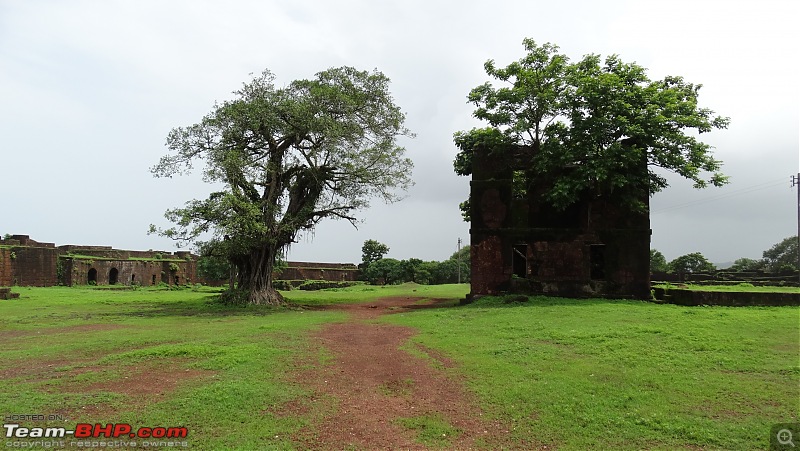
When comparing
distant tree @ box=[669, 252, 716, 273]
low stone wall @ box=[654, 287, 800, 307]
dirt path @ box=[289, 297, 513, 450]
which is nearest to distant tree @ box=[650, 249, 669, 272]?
distant tree @ box=[669, 252, 716, 273]

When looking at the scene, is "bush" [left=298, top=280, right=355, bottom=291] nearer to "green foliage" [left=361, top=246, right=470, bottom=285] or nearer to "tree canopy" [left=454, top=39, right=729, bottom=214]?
"green foliage" [left=361, top=246, right=470, bottom=285]

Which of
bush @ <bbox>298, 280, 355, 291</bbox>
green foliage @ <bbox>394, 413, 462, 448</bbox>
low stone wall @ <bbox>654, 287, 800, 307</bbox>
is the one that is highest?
low stone wall @ <bbox>654, 287, 800, 307</bbox>

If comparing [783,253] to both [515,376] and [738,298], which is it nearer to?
[738,298]

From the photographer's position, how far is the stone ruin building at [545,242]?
62.2ft

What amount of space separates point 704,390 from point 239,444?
19.6 ft

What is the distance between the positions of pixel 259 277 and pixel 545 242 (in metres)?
12.4

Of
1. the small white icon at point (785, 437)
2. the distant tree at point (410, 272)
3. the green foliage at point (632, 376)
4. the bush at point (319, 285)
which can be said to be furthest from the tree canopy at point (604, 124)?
the distant tree at point (410, 272)

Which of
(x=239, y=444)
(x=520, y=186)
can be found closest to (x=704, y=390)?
(x=239, y=444)

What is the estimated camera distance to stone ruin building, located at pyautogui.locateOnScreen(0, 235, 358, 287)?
37.3 metres

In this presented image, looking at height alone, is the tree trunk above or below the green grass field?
above

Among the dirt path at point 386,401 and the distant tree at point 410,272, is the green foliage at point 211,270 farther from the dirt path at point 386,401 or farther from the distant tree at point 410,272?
the dirt path at point 386,401

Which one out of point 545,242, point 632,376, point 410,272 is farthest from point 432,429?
point 410,272

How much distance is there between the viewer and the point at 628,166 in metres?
18.4

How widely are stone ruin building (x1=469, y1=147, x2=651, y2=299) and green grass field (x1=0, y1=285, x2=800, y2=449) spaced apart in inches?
224
